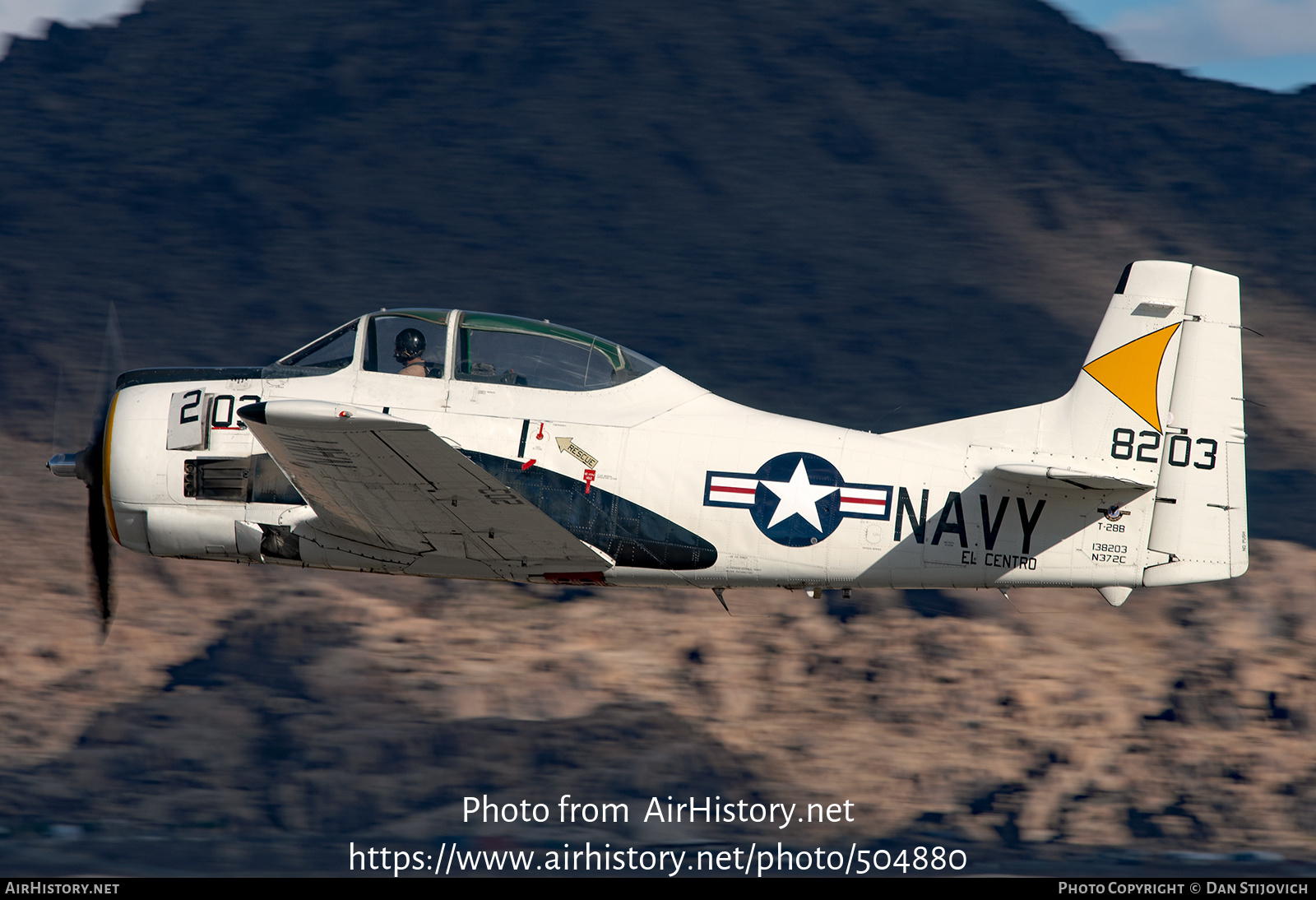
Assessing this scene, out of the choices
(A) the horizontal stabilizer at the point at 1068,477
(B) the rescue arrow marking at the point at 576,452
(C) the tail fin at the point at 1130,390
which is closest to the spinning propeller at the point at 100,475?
(B) the rescue arrow marking at the point at 576,452

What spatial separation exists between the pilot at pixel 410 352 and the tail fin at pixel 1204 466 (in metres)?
5.69

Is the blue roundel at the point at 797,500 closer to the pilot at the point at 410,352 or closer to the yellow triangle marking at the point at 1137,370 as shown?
the yellow triangle marking at the point at 1137,370

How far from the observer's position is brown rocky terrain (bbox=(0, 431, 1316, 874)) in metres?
17.5

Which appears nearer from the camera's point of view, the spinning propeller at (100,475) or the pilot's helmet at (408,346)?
the pilot's helmet at (408,346)

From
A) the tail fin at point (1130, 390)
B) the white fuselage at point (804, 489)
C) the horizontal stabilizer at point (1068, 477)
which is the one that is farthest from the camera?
the tail fin at point (1130, 390)

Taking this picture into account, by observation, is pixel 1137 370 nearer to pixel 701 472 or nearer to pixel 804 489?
pixel 804 489

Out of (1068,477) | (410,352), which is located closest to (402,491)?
(410,352)

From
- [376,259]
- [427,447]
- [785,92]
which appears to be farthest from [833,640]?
[785,92]

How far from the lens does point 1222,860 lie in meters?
18.6

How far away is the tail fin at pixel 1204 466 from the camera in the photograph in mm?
9133

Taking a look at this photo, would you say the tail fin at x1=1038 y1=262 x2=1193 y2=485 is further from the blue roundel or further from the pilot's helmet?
the pilot's helmet

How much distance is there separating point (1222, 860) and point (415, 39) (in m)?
39.7

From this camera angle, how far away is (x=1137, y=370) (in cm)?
944

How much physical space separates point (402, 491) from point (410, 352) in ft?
4.24
